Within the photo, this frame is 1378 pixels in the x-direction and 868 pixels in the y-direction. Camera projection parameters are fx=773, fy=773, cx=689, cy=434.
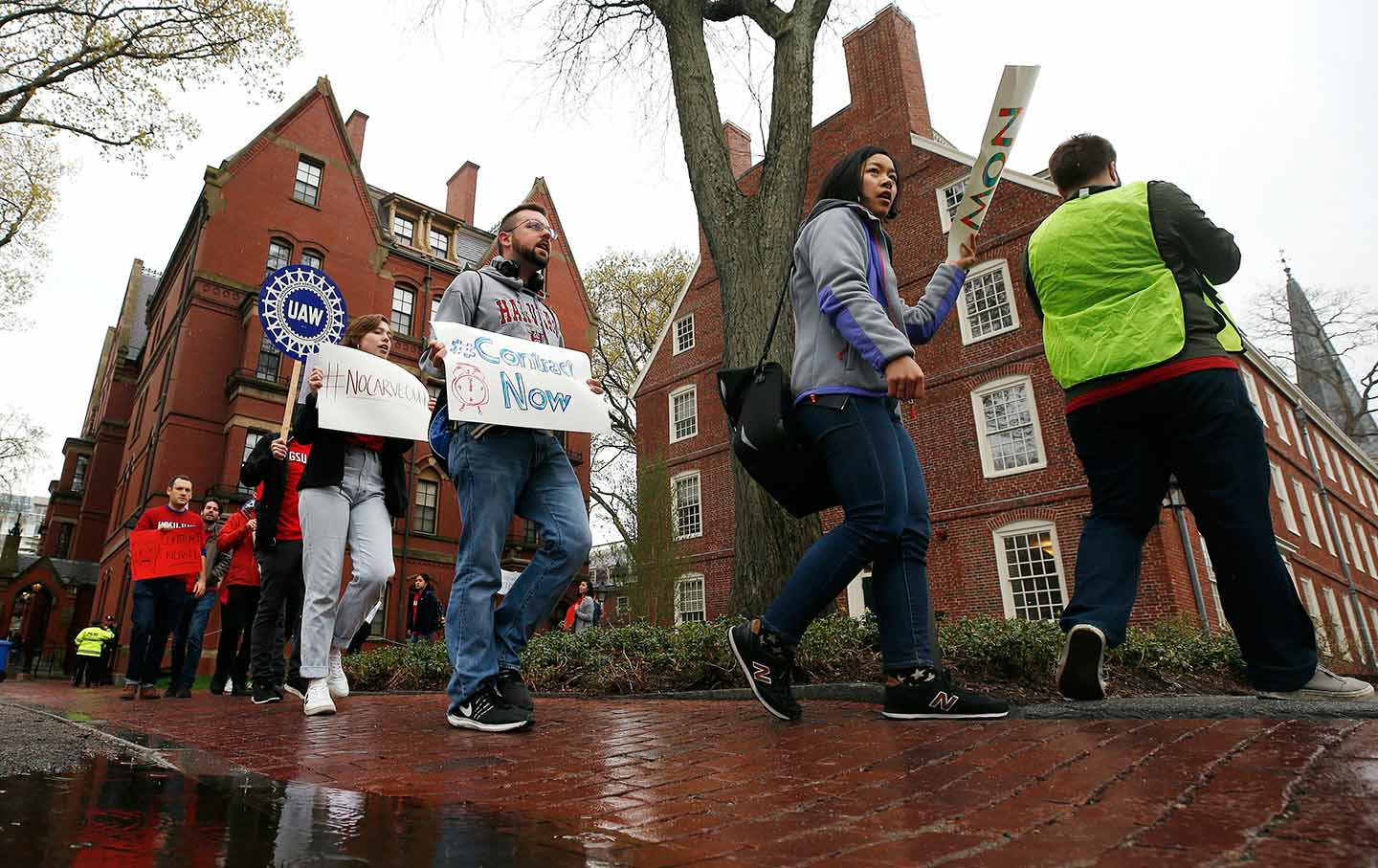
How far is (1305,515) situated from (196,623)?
3032 cm

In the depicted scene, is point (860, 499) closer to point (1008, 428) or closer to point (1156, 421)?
point (1156, 421)

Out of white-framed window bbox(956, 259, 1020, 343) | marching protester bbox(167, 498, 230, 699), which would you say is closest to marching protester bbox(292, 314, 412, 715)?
marching protester bbox(167, 498, 230, 699)

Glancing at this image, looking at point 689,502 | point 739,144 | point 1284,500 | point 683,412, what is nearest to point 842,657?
point 689,502

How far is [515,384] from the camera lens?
3.41 meters

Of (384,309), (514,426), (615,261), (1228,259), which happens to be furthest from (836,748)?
(615,261)

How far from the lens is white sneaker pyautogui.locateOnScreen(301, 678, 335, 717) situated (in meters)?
3.96

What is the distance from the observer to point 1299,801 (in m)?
1.40

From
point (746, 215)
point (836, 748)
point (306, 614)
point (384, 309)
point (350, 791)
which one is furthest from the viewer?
point (384, 309)

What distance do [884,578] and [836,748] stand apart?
33.9 inches

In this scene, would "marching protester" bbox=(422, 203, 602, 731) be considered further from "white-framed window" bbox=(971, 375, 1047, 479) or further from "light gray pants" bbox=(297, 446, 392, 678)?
"white-framed window" bbox=(971, 375, 1047, 479)

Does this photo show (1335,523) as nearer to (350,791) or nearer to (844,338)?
(844,338)

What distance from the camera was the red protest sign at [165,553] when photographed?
6969 millimetres

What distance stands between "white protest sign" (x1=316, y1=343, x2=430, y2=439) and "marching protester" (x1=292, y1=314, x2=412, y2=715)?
0.10 meters

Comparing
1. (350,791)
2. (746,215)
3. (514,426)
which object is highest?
(746,215)
